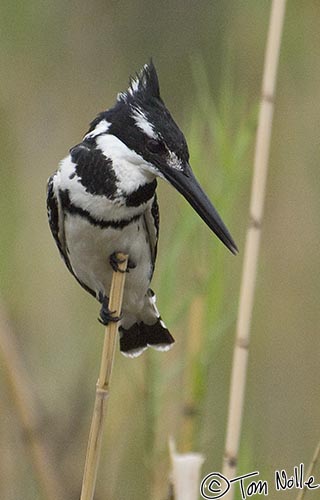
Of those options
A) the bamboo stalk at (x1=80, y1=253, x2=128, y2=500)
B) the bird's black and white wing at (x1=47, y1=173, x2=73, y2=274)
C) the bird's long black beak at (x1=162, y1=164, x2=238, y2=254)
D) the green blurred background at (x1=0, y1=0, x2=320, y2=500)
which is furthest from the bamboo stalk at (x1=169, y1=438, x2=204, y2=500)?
the bird's black and white wing at (x1=47, y1=173, x2=73, y2=274)

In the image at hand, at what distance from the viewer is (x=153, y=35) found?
4.16 meters

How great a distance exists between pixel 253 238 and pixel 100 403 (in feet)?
1.37

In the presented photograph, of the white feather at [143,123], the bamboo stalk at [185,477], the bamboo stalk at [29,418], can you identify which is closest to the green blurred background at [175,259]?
the bamboo stalk at [29,418]

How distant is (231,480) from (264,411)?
3.12 ft

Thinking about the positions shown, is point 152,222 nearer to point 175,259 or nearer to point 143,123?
point 175,259

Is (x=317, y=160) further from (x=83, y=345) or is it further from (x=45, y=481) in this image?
(x=45, y=481)

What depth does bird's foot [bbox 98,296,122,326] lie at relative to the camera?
6.68 ft

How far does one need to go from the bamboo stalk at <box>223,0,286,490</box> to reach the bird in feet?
0.28

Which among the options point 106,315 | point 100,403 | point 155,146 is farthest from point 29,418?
point 155,146

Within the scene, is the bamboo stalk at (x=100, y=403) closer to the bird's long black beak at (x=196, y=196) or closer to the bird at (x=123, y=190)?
the bird at (x=123, y=190)

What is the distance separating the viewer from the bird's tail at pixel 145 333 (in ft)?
8.29

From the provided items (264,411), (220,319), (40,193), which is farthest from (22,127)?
(220,319)

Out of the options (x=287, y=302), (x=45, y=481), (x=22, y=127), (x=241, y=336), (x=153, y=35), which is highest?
(x=153, y=35)

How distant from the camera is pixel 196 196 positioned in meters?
2.09
